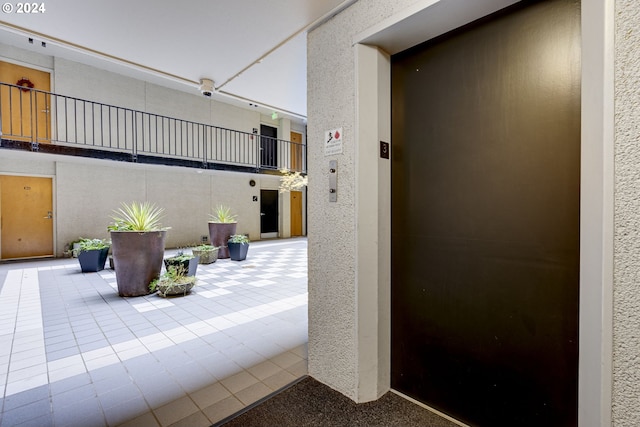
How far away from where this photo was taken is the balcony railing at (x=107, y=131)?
6.82 meters

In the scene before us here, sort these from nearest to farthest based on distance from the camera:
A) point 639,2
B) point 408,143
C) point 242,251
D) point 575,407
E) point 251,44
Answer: point 639,2, point 575,407, point 408,143, point 251,44, point 242,251

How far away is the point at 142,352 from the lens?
100 inches

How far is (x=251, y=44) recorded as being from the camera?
2.39 metres

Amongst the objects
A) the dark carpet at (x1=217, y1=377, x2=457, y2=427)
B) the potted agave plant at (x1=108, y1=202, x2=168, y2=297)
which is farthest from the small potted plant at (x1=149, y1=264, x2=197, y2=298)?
the dark carpet at (x1=217, y1=377, x2=457, y2=427)

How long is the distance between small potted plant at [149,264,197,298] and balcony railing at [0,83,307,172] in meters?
4.15

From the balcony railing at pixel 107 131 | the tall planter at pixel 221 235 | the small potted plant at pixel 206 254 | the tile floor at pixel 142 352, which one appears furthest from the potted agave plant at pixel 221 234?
the tile floor at pixel 142 352

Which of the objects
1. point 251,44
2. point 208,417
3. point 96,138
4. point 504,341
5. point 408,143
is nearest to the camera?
point 504,341

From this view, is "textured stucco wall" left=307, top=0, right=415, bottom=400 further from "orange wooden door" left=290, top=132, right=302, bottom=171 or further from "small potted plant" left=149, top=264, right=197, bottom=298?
"orange wooden door" left=290, top=132, right=302, bottom=171

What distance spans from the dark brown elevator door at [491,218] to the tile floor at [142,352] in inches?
45.1

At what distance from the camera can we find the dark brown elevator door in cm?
133

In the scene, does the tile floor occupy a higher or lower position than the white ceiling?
lower

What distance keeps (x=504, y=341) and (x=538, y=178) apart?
849mm

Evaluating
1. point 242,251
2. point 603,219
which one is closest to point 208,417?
point 603,219

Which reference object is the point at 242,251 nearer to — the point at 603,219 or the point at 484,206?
the point at 484,206
